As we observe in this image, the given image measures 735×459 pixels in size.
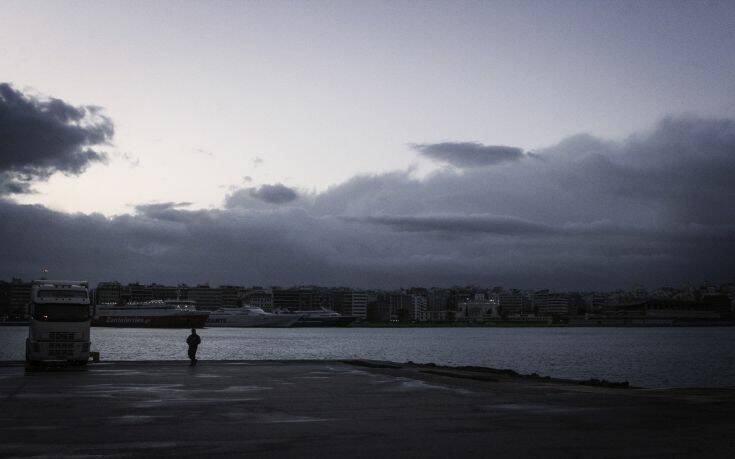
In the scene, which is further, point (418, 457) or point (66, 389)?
point (66, 389)

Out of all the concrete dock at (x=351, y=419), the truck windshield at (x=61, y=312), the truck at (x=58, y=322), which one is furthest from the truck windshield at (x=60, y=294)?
the concrete dock at (x=351, y=419)

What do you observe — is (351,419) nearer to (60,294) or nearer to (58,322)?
(58,322)

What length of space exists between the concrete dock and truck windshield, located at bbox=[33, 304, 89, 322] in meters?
4.58

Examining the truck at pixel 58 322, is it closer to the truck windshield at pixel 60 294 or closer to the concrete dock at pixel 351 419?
the truck windshield at pixel 60 294

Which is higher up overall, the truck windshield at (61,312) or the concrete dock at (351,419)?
the truck windshield at (61,312)

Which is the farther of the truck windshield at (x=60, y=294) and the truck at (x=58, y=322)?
the truck windshield at (x=60, y=294)

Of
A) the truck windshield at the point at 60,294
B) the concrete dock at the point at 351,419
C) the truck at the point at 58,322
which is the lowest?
the concrete dock at the point at 351,419

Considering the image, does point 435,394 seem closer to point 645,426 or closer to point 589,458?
Answer: point 645,426

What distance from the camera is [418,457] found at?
1139cm

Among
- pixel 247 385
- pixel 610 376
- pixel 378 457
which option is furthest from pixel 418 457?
pixel 610 376

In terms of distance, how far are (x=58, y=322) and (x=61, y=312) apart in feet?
1.51

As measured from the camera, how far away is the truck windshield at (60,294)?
3234 cm

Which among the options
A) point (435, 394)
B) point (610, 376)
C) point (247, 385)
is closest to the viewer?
point (435, 394)

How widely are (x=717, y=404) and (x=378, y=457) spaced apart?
11.8 meters
